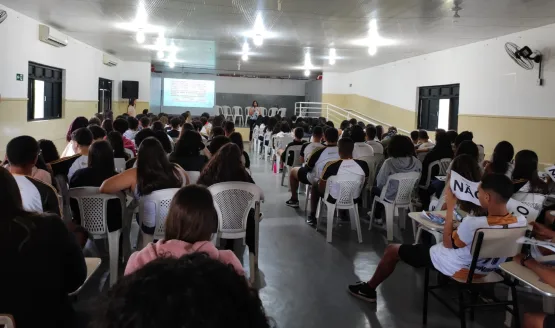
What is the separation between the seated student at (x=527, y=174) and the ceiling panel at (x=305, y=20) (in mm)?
2858

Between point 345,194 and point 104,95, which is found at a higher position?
point 104,95

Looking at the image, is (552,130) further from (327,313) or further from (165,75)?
(165,75)

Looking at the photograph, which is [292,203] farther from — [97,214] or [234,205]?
[97,214]

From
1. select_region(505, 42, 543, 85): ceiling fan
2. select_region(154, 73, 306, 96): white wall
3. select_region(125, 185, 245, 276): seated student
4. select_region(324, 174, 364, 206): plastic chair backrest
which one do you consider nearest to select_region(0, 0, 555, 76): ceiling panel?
select_region(505, 42, 543, 85): ceiling fan

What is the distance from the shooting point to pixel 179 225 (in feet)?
6.39

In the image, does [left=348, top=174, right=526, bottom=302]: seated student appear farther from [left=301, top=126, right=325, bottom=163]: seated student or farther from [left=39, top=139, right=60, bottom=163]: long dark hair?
[left=301, top=126, right=325, bottom=163]: seated student

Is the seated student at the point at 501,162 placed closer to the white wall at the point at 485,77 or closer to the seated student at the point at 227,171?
the seated student at the point at 227,171

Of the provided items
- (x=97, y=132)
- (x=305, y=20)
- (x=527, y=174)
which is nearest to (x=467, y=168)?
(x=527, y=174)

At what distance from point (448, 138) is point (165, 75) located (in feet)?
53.6

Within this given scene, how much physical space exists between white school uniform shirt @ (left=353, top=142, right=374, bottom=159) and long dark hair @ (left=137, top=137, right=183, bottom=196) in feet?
10.9

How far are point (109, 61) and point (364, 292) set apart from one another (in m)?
12.4

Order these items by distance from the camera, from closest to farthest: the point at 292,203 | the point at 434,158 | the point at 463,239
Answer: the point at 463,239
the point at 434,158
the point at 292,203

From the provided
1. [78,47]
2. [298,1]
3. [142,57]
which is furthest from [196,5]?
[142,57]

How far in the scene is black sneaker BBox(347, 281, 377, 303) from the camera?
10.7ft
